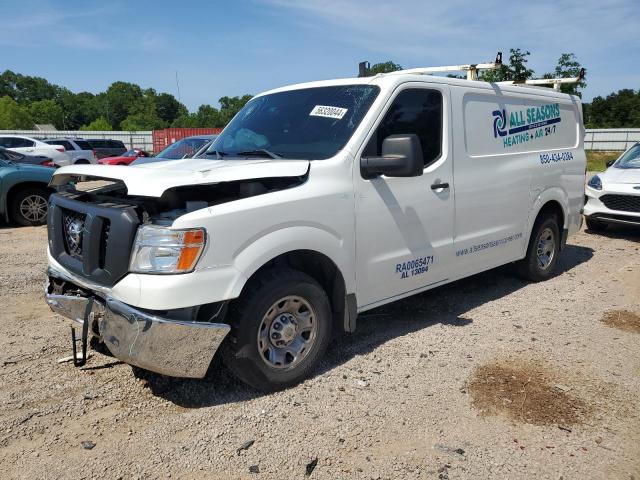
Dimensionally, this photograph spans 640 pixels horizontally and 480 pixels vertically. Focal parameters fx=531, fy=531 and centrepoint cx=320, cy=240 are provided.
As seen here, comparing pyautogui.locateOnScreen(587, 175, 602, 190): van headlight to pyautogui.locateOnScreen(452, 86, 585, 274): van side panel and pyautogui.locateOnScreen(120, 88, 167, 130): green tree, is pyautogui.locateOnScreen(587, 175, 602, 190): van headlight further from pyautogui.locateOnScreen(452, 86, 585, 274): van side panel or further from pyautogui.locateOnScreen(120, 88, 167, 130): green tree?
pyautogui.locateOnScreen(120, 88, 167, 130): green tree

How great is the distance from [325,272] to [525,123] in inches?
124

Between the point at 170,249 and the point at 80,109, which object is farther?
the point at 80,109

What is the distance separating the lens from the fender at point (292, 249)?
10.3 ft

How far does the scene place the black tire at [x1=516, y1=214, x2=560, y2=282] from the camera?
5957mm

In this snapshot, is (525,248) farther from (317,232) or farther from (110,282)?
(110,282)

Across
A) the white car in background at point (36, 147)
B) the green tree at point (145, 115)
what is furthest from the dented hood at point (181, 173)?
the green tree at point (145, 115)

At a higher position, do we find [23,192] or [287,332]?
[23,192]

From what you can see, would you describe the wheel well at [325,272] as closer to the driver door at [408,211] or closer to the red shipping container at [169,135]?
the driver door at [408,211]

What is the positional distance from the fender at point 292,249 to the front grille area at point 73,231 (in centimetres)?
108

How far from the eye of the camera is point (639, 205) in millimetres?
8344

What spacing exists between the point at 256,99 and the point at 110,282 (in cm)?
248

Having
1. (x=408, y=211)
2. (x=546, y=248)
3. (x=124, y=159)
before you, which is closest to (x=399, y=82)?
(x=408, y=211)

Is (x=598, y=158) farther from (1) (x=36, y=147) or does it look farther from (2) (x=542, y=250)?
(1) (x=36, y=147)

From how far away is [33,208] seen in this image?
9.62 metres
